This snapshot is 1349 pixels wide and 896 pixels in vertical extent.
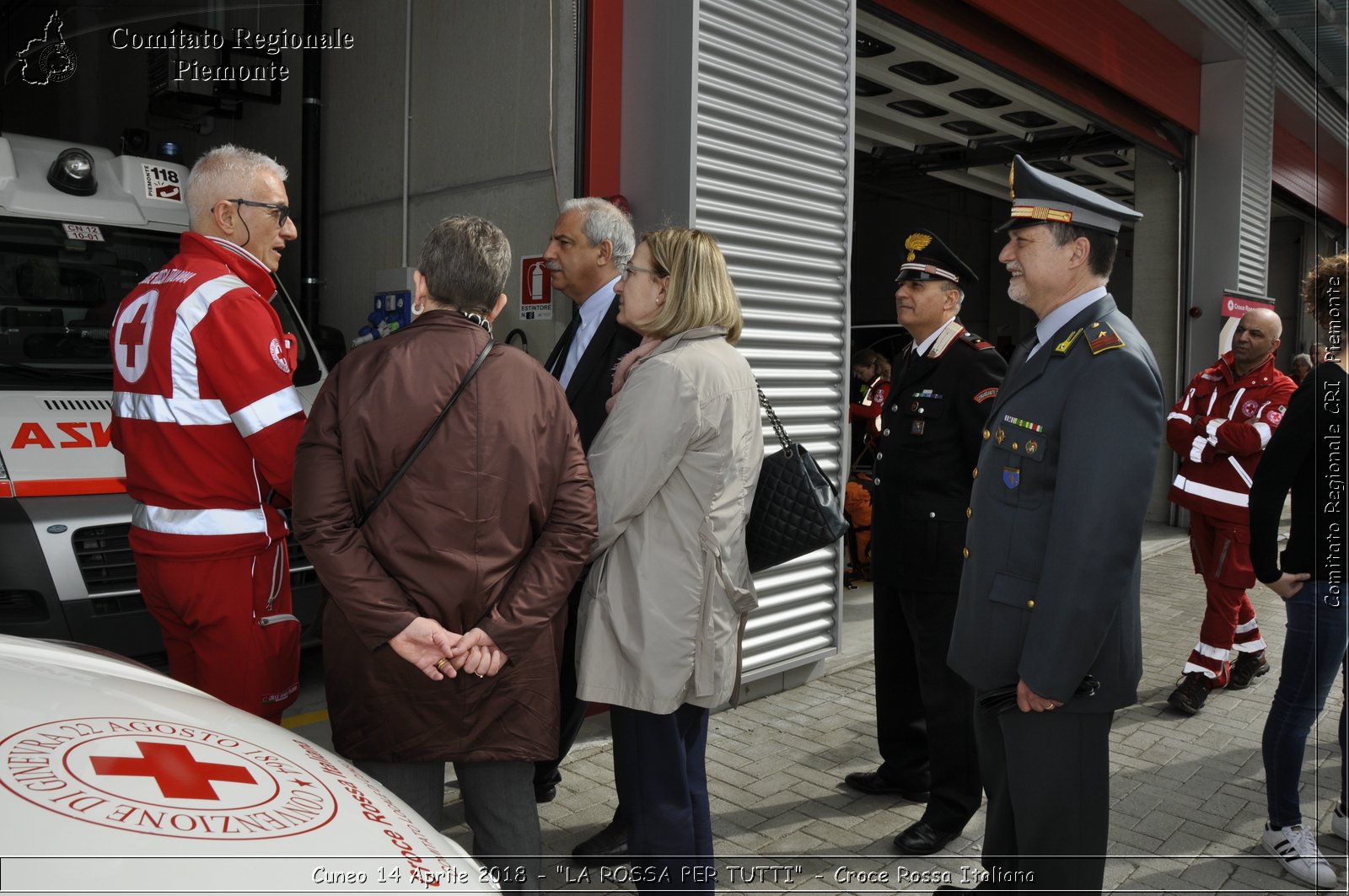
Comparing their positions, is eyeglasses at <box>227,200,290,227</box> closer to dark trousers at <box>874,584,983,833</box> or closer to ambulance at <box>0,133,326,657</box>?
ambulance at <box>0,133,326,657</box>

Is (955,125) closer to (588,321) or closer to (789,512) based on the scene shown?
(588,321)

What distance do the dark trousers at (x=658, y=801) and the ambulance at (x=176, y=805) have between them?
3.06ft

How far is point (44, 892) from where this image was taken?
123 cm

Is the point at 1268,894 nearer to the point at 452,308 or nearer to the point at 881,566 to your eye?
the point at 881,566

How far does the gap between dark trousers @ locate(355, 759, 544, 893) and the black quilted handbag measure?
37.0 inches

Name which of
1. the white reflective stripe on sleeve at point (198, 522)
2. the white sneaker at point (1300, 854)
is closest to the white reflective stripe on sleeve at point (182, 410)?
the white reflective stripe on sleeve at point (198, 522)

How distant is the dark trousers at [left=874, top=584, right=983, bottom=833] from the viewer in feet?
12.2

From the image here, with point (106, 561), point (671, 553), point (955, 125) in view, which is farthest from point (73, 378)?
point (955, 125)

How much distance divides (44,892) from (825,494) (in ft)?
7.32

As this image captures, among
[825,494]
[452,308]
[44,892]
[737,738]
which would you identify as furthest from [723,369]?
[737,738]

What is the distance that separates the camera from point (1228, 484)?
5.56 meters

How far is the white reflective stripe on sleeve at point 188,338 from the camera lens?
2762 millimetres

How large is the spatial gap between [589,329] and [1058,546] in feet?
6.03

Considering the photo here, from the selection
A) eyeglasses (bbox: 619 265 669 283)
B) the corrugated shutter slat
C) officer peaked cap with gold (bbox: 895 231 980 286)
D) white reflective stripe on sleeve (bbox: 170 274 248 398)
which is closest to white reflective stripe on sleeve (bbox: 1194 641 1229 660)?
the corrugated shutter slat
